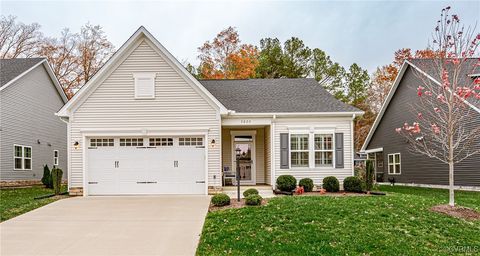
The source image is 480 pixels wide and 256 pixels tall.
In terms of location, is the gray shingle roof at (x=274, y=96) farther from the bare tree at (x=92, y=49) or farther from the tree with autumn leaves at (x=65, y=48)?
the tree with autumn leaves at (x=65, y=48)

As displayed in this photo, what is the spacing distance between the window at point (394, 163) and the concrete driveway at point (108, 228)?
1466 centimetres

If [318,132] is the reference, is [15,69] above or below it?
above

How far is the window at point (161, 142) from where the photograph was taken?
51.9 ft

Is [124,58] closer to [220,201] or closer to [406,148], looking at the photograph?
[220,201]

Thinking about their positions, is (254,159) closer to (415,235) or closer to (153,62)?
(153,62)

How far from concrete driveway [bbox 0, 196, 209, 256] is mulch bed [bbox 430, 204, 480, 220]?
615 centimetres

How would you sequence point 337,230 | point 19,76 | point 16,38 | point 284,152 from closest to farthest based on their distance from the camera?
point 337,230 → point 284,152 → point 19,76 → point 16,38

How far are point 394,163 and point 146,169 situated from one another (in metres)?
15.4

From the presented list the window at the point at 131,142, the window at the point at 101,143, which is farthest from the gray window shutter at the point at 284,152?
the window at the point at 101,143

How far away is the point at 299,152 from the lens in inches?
646

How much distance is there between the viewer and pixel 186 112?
15.7 metres

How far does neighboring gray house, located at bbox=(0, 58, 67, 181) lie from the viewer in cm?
2006

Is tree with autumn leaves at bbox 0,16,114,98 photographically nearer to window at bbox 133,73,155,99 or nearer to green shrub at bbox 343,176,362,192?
window at bbox 133,73,155,99

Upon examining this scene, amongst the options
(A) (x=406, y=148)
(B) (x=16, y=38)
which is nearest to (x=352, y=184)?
(A) (x=406, y=148)
